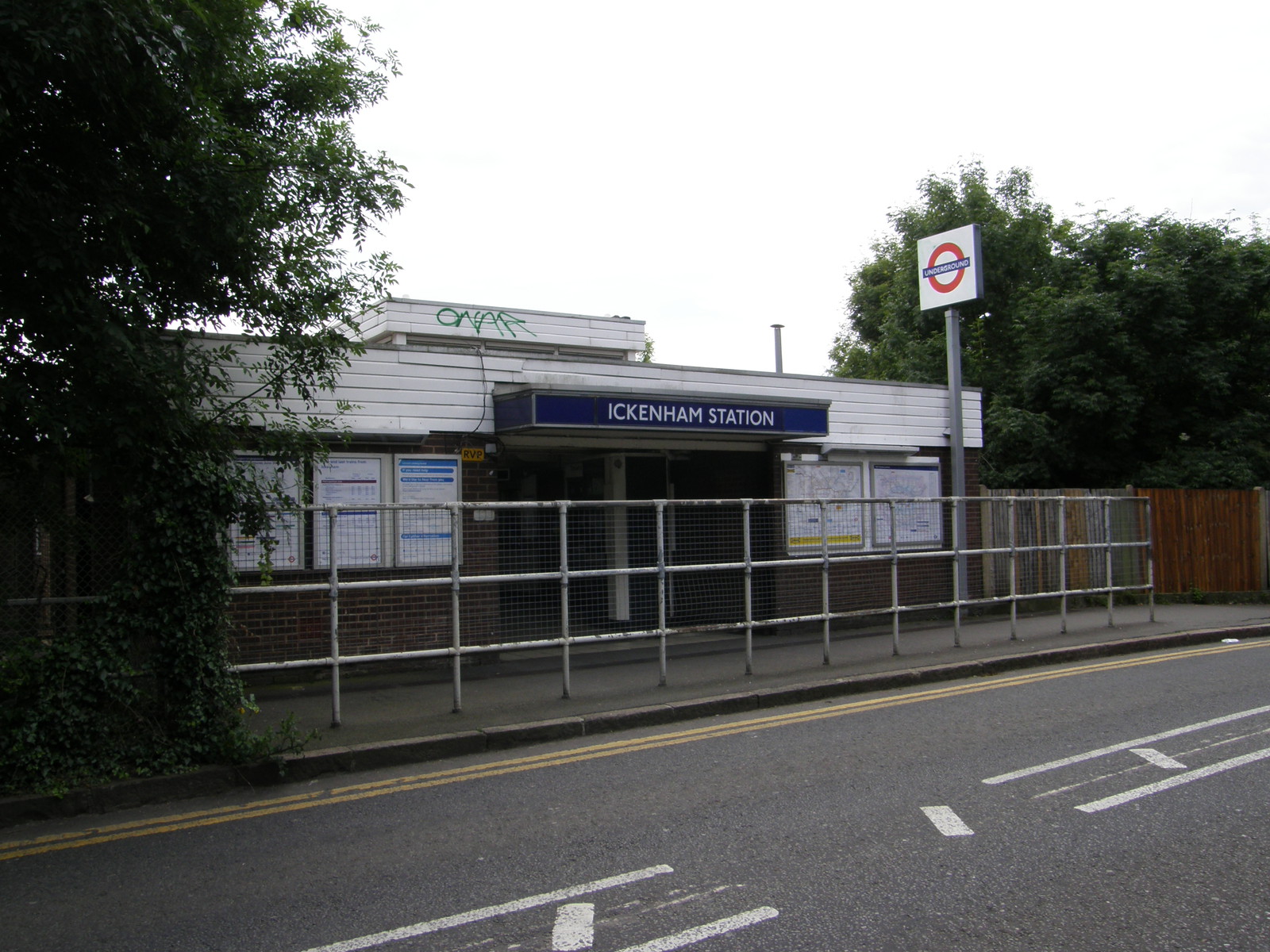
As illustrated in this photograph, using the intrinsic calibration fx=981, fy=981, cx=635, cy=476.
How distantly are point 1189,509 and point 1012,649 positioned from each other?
27.9 feet

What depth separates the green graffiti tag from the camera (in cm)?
1465

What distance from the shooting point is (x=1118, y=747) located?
279 inches

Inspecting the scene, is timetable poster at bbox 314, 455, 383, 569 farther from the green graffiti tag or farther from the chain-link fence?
the green graffiti tag

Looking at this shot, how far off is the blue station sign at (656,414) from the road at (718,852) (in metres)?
4.22

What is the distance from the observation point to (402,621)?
35.5 feet

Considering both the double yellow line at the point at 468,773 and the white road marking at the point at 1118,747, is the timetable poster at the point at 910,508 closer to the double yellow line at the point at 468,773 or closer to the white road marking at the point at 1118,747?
the double yellow line at the point at 468,773

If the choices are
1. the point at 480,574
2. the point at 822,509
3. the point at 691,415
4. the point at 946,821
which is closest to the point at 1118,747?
the point at 946,821

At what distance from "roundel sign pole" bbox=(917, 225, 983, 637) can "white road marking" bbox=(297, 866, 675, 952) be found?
10700mm

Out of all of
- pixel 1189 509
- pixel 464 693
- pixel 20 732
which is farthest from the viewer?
pixel 1189 509

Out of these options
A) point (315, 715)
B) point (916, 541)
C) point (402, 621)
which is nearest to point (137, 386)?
point (315, 715)

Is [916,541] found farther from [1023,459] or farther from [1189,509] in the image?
[1023,459]

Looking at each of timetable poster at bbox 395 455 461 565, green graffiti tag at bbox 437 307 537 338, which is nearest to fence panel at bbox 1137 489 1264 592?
green graffiti tag at bbox 437 307 537 338

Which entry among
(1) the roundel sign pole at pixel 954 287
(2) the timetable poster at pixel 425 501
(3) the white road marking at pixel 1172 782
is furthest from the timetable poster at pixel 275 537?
(1) the roundel sign pole at pixel 954 287

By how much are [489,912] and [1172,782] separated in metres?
4.42
